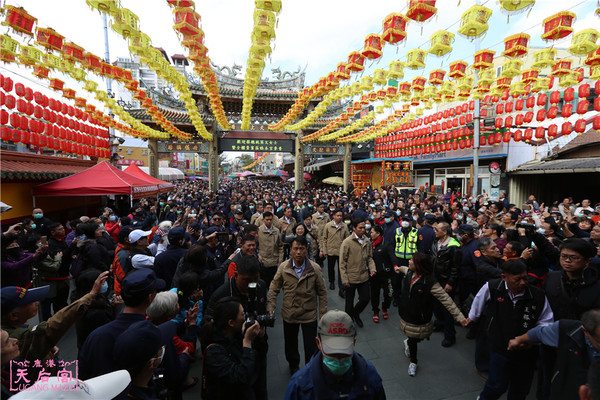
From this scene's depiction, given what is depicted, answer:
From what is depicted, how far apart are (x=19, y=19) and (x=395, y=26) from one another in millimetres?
6930

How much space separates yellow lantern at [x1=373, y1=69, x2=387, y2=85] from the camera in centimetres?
777

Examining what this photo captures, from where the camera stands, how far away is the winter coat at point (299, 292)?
126 inches

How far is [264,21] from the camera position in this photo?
4516 millimetres

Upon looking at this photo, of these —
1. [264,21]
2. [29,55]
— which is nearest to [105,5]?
[264,21]

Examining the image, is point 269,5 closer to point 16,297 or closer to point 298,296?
point 298,296

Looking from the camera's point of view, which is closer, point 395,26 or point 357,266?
point 357,266

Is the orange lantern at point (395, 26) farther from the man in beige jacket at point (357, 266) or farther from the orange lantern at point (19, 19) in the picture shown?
the orange lantern at point (19, 19)

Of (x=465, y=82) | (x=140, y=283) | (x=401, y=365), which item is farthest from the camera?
(x=465, y=82)

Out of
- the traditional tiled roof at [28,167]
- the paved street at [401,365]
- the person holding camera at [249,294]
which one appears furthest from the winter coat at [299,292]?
the traditional tiled roof at [28,167]

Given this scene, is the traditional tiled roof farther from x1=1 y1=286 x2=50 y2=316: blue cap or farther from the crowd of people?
x1=1 y1=286 x2=50 y2=316: blue cap

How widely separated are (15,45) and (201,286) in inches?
272

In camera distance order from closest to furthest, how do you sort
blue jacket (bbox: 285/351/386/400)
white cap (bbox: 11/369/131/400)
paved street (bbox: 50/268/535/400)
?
white cap (bbox: 11/369/131/400), blue jacket (bbox: 285/351/386/400), paved street (bbox: 50/268/535/400)

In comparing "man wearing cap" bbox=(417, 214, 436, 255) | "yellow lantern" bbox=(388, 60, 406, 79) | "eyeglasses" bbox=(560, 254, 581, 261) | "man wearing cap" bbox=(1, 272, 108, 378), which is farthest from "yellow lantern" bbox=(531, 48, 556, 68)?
"man wearing cap" bbox=(1, 272, 108, 378)

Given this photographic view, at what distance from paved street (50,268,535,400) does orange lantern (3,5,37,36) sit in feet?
18.2
